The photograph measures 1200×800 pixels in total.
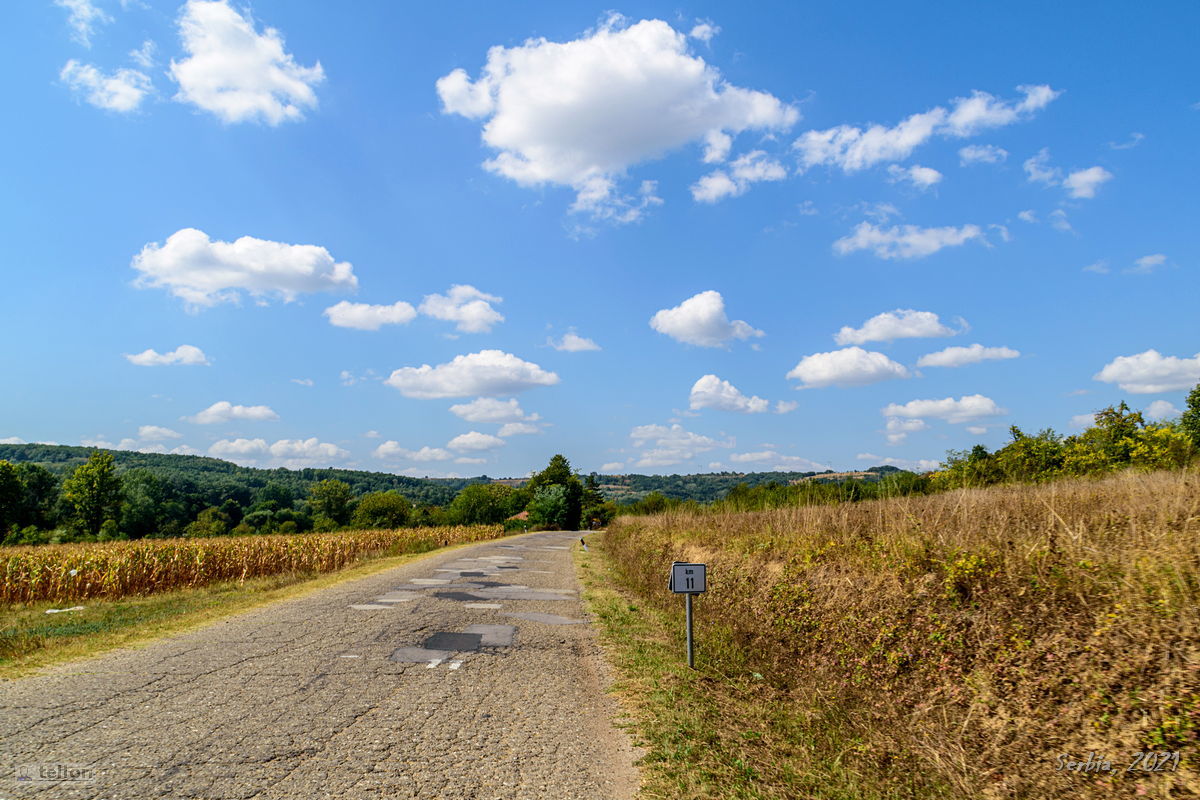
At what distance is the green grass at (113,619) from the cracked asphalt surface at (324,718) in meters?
0.67

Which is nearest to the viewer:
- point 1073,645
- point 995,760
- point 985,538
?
point 995,760

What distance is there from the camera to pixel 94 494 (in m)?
67.8

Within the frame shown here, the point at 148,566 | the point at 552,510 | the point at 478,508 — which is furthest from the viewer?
the point at 478,508

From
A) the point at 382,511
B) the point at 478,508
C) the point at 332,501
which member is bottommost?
the point at 382,511

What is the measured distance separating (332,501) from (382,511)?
20.4 metres

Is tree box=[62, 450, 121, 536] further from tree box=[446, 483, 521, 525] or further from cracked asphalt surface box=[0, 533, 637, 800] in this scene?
cracked asphalt surface box=[0, 533, 637, 800]

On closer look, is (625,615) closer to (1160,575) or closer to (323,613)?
(323,613)

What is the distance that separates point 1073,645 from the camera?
15.6 ft

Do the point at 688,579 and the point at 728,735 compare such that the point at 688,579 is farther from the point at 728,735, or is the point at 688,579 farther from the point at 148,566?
the point at 148,566

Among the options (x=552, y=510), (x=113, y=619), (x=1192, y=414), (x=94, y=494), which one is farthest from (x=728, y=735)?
(x=94, y=494)

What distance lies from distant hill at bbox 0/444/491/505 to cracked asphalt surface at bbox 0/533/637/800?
326ft

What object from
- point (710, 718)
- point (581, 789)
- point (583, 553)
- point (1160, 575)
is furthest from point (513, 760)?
point (583, 553)

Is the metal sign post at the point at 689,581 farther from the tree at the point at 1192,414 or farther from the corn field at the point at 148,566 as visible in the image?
the tree at the point at 1192,414

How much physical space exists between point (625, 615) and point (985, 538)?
703 cm
